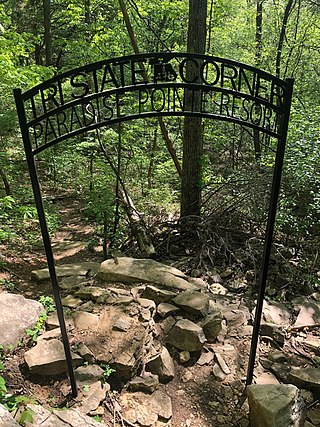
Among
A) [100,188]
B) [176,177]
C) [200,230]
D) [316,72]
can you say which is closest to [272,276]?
[200,230]

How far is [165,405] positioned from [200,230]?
132 inches

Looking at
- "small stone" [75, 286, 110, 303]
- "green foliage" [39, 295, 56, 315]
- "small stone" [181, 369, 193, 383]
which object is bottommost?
"small stone" [181, 369, 193, 383]

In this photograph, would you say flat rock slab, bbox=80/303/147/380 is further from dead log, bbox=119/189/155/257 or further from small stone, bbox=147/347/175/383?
dead log, bbox=119/189/155/257

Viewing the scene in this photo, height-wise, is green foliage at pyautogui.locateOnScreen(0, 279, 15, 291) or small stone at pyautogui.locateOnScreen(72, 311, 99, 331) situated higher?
small stone at pyautogui.locateOnScreen(72, 311, 99, 331)

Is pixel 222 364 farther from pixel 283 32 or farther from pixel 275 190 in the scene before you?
pixel 283 32

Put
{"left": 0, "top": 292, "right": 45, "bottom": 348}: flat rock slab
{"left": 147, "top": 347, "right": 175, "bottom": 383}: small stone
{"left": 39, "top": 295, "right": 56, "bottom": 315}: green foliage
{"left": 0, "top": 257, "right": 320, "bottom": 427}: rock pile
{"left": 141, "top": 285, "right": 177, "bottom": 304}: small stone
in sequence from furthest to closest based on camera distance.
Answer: {"left": 141, "top": 285, "right": 177, "bottom": 304}: small stone < {"left": 39, "top": 295, "right": 56, "bottom": 315}: green foliage < {"left": 147, "top": 347, "right": 175, "bottom": 383}: small stone < {"left": 0, "top": 292, "right": 45, "bottom": 348}: flat rock slab < {"left": 0, "top": 257, "right": 320, "bottom": 427}: rock pile

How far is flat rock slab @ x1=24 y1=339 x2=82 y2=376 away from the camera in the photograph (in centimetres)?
295

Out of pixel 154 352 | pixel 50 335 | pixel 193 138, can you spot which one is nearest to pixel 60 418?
pixel 50 335

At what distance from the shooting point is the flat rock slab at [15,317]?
3.22m

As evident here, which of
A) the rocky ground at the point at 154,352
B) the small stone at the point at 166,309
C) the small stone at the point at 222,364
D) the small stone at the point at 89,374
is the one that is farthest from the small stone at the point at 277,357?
the small stone at the point at 89,374

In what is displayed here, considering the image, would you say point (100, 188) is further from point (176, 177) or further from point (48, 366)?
point (176, 177)

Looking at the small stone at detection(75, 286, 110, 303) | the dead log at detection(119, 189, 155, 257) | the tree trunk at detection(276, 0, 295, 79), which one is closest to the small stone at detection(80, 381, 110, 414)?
the small stone at detection(75, 286, 110, 303)

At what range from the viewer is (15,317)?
3.44 meters

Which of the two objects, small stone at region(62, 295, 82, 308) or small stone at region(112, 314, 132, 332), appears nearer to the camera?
small stone at region(112, 314, 132, 332)
